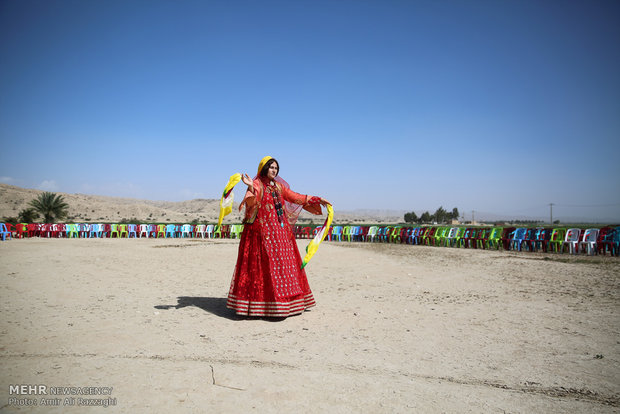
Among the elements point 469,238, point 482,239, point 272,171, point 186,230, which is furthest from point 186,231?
point 272,171

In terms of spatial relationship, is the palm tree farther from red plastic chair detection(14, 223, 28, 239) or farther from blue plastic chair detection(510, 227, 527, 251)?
blue plastic chair detection(510, 227, 527, 251)

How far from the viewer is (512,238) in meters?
19.1

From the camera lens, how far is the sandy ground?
293 centimetres

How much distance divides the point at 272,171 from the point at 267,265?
58.3 inches

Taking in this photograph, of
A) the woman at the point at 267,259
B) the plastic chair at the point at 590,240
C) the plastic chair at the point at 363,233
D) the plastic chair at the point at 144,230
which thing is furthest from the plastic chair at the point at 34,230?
the plastic chair at the point at 590,240

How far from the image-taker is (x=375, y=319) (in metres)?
5.54

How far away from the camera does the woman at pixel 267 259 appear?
537cm

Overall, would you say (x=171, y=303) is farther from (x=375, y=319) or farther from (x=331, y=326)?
(x=375, y=319)

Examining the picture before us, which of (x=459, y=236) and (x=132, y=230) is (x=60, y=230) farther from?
(x=459, y=236)

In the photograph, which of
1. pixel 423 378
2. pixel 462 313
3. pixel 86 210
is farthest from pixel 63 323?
pixel 86 210

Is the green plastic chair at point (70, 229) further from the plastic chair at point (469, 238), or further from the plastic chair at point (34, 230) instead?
the plastic chair at point (469, 238)

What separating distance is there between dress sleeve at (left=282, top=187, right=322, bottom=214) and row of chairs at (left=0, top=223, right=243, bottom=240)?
20454mm

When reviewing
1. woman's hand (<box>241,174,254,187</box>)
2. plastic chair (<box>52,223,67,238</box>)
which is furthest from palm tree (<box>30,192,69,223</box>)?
woman's hand (<box>241,174,254,187</box>)

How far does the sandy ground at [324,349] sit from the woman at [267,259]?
0.26 metres
